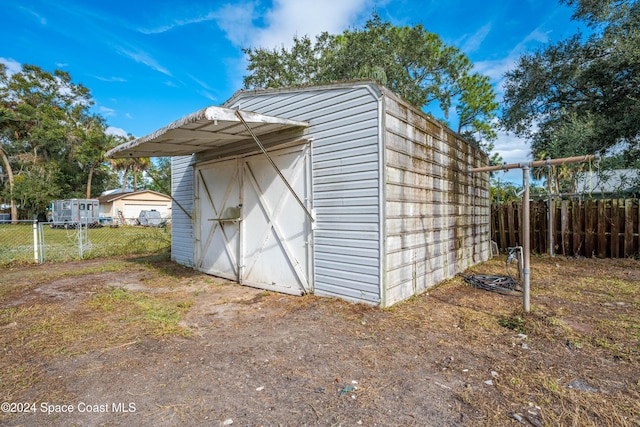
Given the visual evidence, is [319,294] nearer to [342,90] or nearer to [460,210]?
[342,90]

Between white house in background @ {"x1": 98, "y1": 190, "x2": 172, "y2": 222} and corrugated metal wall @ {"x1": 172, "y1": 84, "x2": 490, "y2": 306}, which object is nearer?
corrugated metal wall @ {"x1": 172, "y1": 84, "x2": 490, "y2": 306}

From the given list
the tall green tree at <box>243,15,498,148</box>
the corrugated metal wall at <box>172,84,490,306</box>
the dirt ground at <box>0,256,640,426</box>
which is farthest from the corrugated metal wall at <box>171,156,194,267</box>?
the tall green tree at <box>243,15,498,148</box>

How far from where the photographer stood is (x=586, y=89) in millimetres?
11055

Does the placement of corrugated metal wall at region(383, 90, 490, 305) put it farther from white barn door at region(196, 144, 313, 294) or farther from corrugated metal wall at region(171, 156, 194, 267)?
corrugated metal wall at region(171, 156, 194, 267)

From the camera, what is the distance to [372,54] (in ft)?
54.1

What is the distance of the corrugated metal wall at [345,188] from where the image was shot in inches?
154

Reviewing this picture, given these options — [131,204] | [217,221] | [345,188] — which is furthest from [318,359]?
[131,204]

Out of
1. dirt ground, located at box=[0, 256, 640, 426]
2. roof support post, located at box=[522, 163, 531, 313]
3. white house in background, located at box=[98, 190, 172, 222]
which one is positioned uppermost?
white house in background, located at box=[98, 190, 172, 222]

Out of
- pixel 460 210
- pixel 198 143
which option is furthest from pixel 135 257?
pixel 460 210

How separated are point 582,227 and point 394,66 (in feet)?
41.6

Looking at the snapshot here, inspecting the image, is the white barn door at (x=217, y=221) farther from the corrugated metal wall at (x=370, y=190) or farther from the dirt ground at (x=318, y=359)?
the dirt ground at (x=318, y=359)

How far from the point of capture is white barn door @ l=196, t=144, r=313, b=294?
4.69m

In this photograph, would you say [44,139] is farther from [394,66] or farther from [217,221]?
[217,221]

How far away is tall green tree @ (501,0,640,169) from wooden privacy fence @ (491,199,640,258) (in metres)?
2.42
